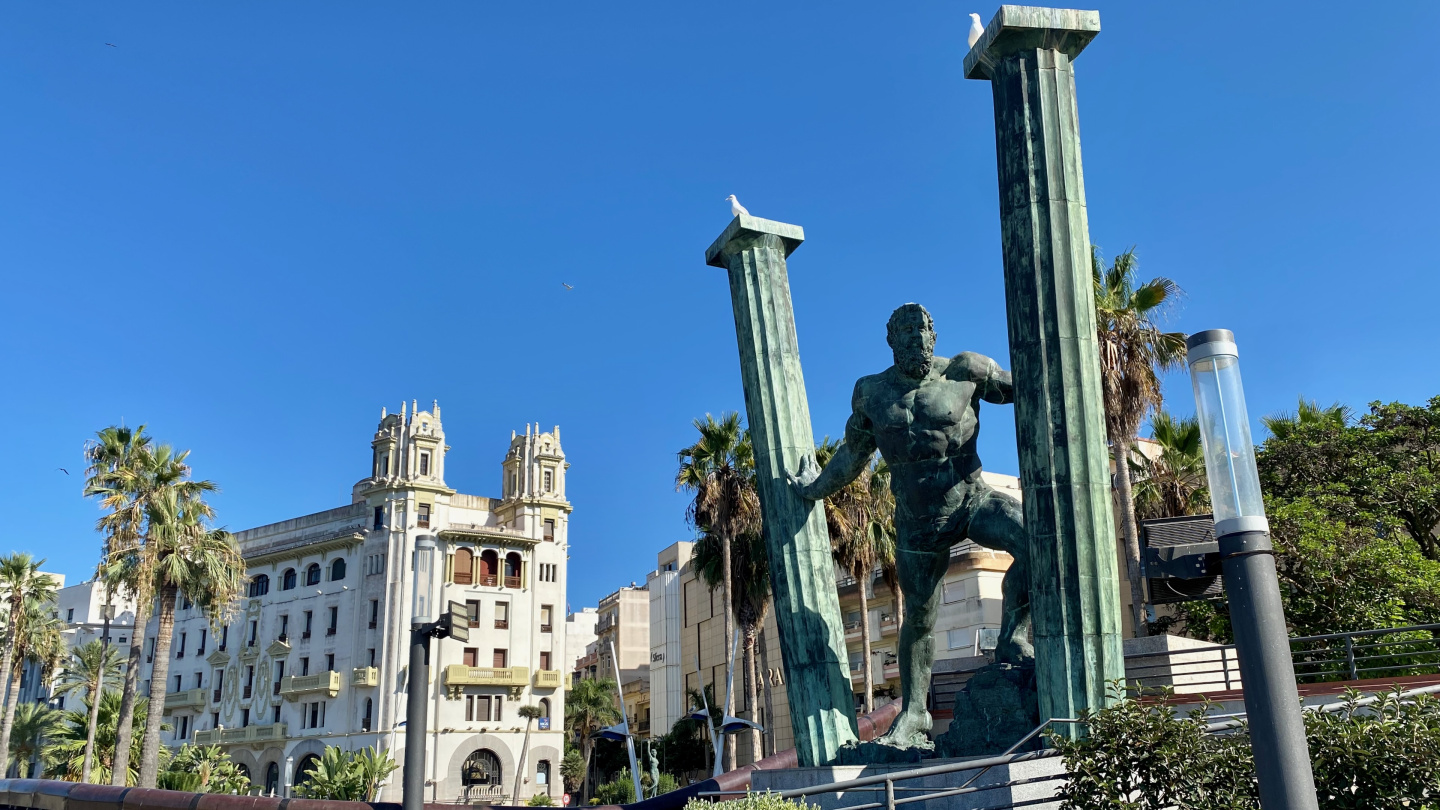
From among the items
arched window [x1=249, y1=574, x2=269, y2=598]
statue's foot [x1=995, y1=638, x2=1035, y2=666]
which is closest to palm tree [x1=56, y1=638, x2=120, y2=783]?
arched window [x1=249, y1=574, x2=269, y2=598]

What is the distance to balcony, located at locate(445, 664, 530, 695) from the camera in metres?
53.7

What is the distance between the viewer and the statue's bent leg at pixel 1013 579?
7484mm

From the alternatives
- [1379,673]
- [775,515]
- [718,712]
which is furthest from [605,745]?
[775,515]

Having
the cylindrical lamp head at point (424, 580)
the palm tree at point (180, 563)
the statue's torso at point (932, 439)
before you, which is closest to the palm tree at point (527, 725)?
the palm tree at point (180, 563)

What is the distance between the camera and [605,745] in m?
68.3

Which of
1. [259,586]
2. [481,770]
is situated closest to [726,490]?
[481,770]

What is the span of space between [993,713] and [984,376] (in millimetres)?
2263

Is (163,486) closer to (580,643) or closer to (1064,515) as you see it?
(1064,515)

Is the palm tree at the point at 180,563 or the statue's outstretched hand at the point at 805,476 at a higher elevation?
the palm tree at the point at 180,563

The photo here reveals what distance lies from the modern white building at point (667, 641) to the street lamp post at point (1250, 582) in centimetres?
5848

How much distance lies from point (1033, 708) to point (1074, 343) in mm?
2283

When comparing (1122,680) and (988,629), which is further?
(988,629)

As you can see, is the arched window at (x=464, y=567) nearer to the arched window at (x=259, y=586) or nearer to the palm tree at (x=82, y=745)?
the arched window at (x=259, y=586)

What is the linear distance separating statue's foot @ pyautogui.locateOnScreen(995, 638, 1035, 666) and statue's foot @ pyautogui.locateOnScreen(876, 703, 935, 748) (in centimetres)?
79
